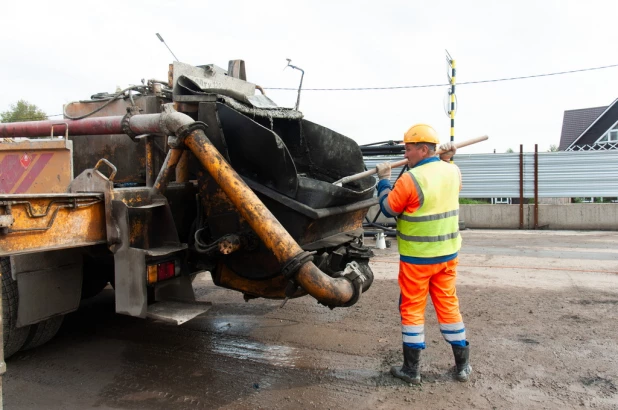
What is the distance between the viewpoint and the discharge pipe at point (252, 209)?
2641 mm

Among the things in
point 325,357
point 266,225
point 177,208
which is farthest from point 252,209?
point 325,357

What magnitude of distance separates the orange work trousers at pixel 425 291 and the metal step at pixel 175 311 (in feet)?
4.29

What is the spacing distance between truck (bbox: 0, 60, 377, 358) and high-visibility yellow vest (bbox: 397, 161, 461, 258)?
422 mm

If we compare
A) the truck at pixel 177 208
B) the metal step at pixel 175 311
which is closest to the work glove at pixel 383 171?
the truck at pixel 177 208

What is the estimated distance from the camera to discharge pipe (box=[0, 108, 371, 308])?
264 cm

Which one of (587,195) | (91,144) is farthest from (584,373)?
(587,195)

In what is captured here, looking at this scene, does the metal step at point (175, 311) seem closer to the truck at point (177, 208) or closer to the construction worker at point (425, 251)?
the truck at point (177, 208)

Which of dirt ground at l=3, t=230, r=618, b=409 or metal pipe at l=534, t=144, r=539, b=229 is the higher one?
metal pipe at l=534, t=144, r=539, b=229

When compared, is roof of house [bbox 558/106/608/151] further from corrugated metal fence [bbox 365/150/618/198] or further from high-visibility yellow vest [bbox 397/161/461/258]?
high-visibility yellow vest [bbox 397/161/461/258]

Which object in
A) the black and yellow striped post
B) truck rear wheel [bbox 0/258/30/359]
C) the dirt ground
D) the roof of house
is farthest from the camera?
the roof of house

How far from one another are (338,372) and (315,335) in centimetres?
71

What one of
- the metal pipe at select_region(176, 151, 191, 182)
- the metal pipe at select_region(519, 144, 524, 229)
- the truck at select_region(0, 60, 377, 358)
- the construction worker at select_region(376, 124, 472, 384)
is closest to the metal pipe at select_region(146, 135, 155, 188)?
the truck at select_region(0, 60, 377, 358)

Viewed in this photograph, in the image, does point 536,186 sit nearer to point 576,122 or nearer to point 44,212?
point 44,212

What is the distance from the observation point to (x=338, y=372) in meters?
3.20
